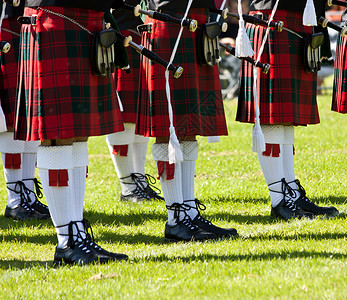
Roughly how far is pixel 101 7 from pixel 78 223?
0.96m

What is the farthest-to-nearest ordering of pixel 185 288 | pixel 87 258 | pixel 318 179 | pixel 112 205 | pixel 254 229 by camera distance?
1. pixel 318 179
2. pixel 112 205
3. pixel 254 229
4. pixel 87 258
5. pixel 185 288

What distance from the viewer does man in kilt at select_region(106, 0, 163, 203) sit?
4172 mm

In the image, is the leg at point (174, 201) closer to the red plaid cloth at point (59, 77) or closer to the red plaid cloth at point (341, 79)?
the red plaid cloth at point (59, 77)

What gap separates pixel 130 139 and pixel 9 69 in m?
0.99

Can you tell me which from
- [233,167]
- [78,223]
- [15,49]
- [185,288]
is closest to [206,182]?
[233,167]

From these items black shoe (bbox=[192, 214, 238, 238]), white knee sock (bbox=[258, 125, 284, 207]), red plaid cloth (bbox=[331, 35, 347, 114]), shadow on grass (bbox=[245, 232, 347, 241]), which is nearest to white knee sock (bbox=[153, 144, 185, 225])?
black shoe (bbox=[192, 214, 238, 238])

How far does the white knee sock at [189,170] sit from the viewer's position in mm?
3244

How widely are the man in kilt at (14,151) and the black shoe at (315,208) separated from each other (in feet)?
5.00

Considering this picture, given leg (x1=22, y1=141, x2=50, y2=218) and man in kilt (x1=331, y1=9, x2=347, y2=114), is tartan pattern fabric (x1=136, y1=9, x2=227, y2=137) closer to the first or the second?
leg (x1=22, y1=141, x2=50, y2=218)

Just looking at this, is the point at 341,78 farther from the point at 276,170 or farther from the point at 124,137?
the point at 124,137

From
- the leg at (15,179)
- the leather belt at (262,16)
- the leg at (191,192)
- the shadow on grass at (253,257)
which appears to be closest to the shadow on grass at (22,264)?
the shadow on grass at (253,257)

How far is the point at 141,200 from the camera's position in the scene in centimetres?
427

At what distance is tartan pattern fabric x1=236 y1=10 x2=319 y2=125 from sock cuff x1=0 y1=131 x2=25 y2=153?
139 cm

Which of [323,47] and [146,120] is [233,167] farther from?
[146,120]
